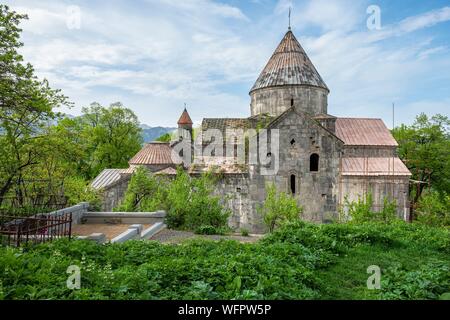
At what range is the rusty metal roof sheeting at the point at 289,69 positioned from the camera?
20828 mm

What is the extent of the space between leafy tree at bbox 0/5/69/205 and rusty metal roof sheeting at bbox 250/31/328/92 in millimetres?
13368

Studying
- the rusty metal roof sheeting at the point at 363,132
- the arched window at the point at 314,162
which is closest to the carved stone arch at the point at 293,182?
the arched window at the point at 314,162

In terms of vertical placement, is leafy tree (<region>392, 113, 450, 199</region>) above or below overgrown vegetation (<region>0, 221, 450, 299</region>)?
above

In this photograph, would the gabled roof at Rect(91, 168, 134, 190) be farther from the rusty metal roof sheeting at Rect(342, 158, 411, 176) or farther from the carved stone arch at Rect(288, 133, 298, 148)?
the rusty metal roof sheeting at Rect(342, 158, 411, 176)

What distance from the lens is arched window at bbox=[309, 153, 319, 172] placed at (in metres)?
17.8

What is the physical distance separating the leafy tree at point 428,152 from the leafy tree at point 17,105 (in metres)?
24.4

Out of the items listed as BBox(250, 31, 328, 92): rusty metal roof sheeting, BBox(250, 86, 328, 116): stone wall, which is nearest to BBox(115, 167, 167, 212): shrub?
BBox(250, 86, 328, 116): stone wall

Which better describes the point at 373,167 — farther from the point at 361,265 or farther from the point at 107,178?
the point at 107,178

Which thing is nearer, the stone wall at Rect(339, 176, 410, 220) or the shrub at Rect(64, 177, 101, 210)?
the shrub at Rect(64, 177, 101, 210)

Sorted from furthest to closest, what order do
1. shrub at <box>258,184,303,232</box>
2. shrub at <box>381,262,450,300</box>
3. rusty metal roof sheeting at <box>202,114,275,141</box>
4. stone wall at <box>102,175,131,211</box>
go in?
stone wall at <box>102,175,131,211</box> < rusty metal roof sheeting at <box>202,114,275,141</box> < shrub at <box>258,184,303,232</box> < shrub at <box>381,262,450,300</box>

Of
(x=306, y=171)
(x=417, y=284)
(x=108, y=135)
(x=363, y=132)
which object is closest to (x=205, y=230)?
(x=306, y=171)
